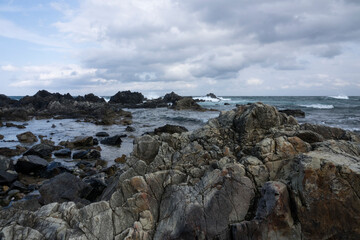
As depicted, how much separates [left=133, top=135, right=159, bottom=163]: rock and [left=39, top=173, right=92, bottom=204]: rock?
325cm

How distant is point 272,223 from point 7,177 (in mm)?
12827

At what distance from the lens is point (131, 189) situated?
281 inches

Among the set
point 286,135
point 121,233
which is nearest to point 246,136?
point 286,135

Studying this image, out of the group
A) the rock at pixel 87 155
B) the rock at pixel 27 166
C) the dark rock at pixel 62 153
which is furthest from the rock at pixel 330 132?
the dark rock at pixel 62 153

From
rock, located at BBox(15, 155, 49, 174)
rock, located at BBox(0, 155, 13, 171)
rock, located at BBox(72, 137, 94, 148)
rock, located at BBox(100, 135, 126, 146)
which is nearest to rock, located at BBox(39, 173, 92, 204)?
rock, located at BBox(15, 155, 49, 174)

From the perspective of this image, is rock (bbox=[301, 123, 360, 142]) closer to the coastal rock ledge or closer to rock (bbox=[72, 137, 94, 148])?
the coastal rock ledge

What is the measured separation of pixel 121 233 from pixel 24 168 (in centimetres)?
1073

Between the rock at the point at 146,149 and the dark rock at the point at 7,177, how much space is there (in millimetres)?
8312

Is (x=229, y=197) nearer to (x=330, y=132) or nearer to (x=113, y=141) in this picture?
(x=330, y=132)

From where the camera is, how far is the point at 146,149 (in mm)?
8500

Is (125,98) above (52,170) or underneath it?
above

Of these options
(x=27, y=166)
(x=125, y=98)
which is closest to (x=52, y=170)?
(x=27, y=166)

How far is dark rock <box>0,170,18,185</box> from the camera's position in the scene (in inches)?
480

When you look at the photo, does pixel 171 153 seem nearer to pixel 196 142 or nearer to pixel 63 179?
pixel 196 142
